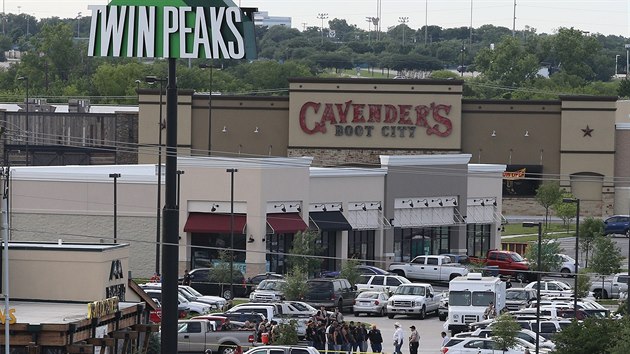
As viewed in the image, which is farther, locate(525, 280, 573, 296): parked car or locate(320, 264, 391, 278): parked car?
locate(320, 264, 391, 278): parked car

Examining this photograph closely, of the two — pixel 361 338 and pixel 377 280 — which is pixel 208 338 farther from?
pixel 377 280

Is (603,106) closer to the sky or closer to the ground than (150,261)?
closer to the sky

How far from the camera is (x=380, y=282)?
61.6 m

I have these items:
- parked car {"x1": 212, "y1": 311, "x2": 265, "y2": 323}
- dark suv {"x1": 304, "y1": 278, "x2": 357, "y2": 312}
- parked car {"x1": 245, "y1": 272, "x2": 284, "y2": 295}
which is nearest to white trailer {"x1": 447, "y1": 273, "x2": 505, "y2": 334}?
dark suv {"x1": 304, "y1": 278, "x2": 357, "y2": 312}

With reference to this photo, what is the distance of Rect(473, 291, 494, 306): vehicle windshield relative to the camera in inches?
2026

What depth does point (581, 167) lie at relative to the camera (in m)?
96.9

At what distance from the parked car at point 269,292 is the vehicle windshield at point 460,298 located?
23.9 ft

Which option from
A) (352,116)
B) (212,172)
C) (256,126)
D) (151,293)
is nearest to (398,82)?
(352,116)

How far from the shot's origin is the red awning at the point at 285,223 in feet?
225

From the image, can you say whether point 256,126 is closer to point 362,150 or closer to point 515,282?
point 362,150

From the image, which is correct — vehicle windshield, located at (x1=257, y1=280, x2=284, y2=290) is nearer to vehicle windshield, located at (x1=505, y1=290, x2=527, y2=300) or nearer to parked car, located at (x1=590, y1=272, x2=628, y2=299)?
vehicle windshield, located at (x1=505, y1=290, x2=527, y2=300)

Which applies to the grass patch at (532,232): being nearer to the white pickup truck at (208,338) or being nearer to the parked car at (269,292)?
the parked car at (269,292)

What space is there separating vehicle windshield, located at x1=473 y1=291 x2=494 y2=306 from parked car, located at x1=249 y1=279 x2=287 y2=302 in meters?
7.92

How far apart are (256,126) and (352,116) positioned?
6.69m
